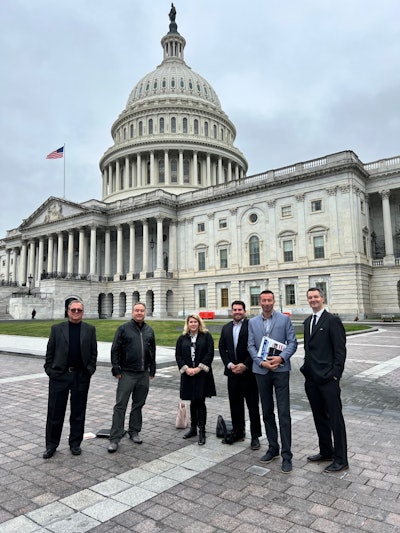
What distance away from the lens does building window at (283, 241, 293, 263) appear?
50125mm

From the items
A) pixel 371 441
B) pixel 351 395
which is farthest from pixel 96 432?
pixel 351 395

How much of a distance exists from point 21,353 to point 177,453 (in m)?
13.7

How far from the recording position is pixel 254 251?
2098 inches

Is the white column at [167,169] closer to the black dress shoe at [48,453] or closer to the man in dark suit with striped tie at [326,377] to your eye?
the black dress shoe at [48,453]

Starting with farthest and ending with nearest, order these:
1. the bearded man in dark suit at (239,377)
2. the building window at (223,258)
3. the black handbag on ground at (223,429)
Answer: the building window at (223,258) → the black handbag on ground at (223,429) → the bearded man in dark suit at (239,377)

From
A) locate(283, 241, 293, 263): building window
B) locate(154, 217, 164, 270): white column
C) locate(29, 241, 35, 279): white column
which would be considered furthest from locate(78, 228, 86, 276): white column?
locate(283, 241, 293, 263): building window

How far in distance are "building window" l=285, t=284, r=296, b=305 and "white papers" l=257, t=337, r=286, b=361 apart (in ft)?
145

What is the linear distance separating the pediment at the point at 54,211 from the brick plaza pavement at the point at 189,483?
62047mm

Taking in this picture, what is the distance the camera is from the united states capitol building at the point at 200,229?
46.4 meters

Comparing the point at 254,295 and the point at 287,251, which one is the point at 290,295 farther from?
the point at 287,251

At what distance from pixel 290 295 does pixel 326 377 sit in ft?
147

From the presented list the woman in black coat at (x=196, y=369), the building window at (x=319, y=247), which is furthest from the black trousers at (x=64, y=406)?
the building window at (x=319, y=247)

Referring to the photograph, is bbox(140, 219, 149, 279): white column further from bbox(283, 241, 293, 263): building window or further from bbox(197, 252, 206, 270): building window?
bbox(283, 241, 293, 263): building window

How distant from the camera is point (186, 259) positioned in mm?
59906
